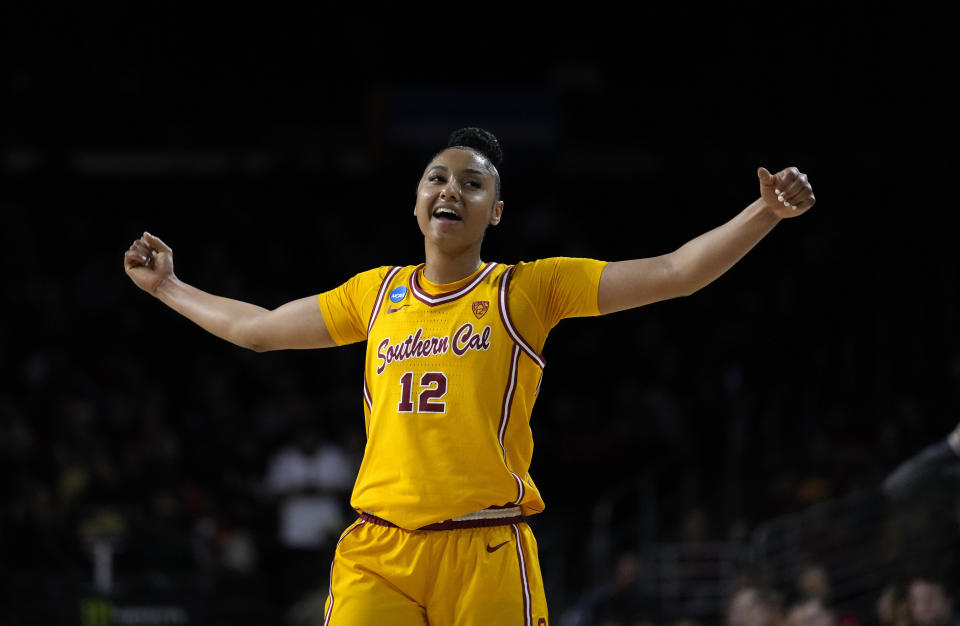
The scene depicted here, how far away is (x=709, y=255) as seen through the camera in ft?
13.5

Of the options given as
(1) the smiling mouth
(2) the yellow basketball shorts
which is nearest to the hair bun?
(1) the smiling mouth

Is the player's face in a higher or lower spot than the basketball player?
higher

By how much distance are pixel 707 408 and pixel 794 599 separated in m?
4.00

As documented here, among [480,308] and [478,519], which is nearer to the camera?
[478,519]

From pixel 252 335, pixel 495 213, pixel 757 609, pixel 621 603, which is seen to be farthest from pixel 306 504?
pixel 495 213

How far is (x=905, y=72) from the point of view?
61.9 feet

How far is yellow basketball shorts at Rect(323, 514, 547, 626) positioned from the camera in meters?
4.16

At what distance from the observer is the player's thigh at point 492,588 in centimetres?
415

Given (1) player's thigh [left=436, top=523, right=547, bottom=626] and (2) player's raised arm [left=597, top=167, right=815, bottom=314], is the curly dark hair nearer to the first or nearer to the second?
(2) player's raised arm [left=597, top=167, right=815, bottom=314]

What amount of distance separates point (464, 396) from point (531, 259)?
466 inches

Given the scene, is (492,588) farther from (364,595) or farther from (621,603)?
(621,603)

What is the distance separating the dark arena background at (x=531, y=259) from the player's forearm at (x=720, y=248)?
8.09 ft

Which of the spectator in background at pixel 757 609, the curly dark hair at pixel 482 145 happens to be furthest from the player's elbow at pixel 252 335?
the spectator in background at pixel 757 609

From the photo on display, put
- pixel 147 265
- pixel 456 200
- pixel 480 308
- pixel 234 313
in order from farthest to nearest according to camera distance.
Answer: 1. pixel 147 265
2. pixel 234 313
3. pixel 456 200
4. pixel 480 308
